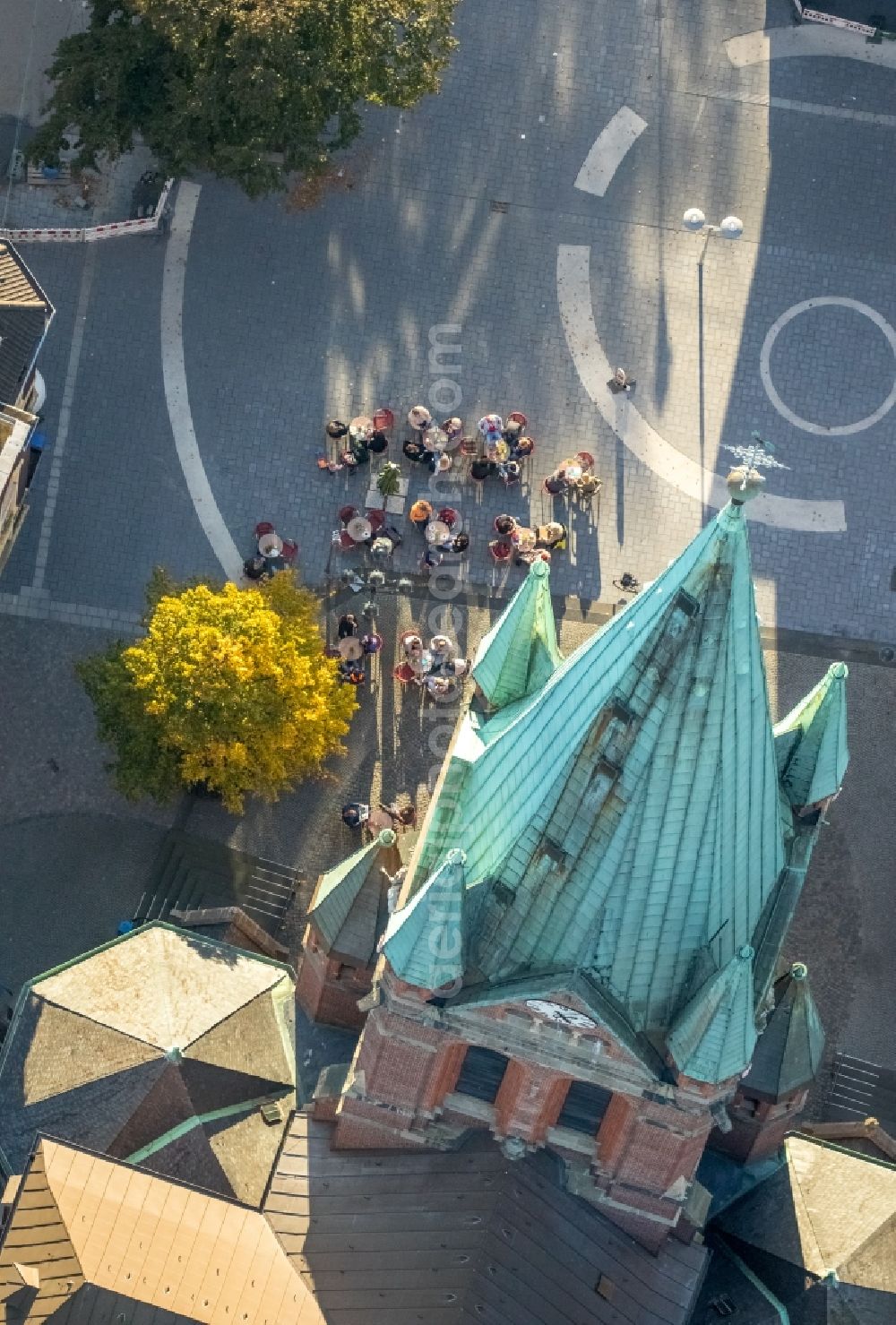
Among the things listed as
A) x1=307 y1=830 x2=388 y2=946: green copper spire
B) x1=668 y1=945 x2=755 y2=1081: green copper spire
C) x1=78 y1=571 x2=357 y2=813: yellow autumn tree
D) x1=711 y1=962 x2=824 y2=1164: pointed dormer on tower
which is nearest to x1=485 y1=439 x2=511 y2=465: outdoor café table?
x1=78 y1=571 x2=357 y2=813: yellow autumn tree

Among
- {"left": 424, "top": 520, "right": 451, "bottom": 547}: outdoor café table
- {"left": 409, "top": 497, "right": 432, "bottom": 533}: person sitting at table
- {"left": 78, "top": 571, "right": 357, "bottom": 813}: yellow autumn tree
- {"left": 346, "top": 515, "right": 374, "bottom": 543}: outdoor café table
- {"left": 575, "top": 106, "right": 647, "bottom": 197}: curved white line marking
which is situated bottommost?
{"left": 78, "top": 571, "right": 357, "bottom": 813}: yellow autumn tree

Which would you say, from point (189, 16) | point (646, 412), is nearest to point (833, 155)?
point (646, 412)

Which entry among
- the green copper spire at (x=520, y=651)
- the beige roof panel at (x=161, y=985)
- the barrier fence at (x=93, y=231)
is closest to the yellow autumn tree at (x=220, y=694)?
the beige roof panel at (x=161, y=985)

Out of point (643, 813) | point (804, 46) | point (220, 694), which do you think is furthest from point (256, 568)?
point (643, 813)

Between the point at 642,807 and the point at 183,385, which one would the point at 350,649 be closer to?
the point at 183,385

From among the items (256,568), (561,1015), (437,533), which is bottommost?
(561,1015)

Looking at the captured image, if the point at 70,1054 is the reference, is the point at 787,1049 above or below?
above

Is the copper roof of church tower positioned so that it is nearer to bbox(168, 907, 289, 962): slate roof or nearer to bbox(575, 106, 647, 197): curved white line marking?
bbox(168, 907, 289, 962): slate roof
